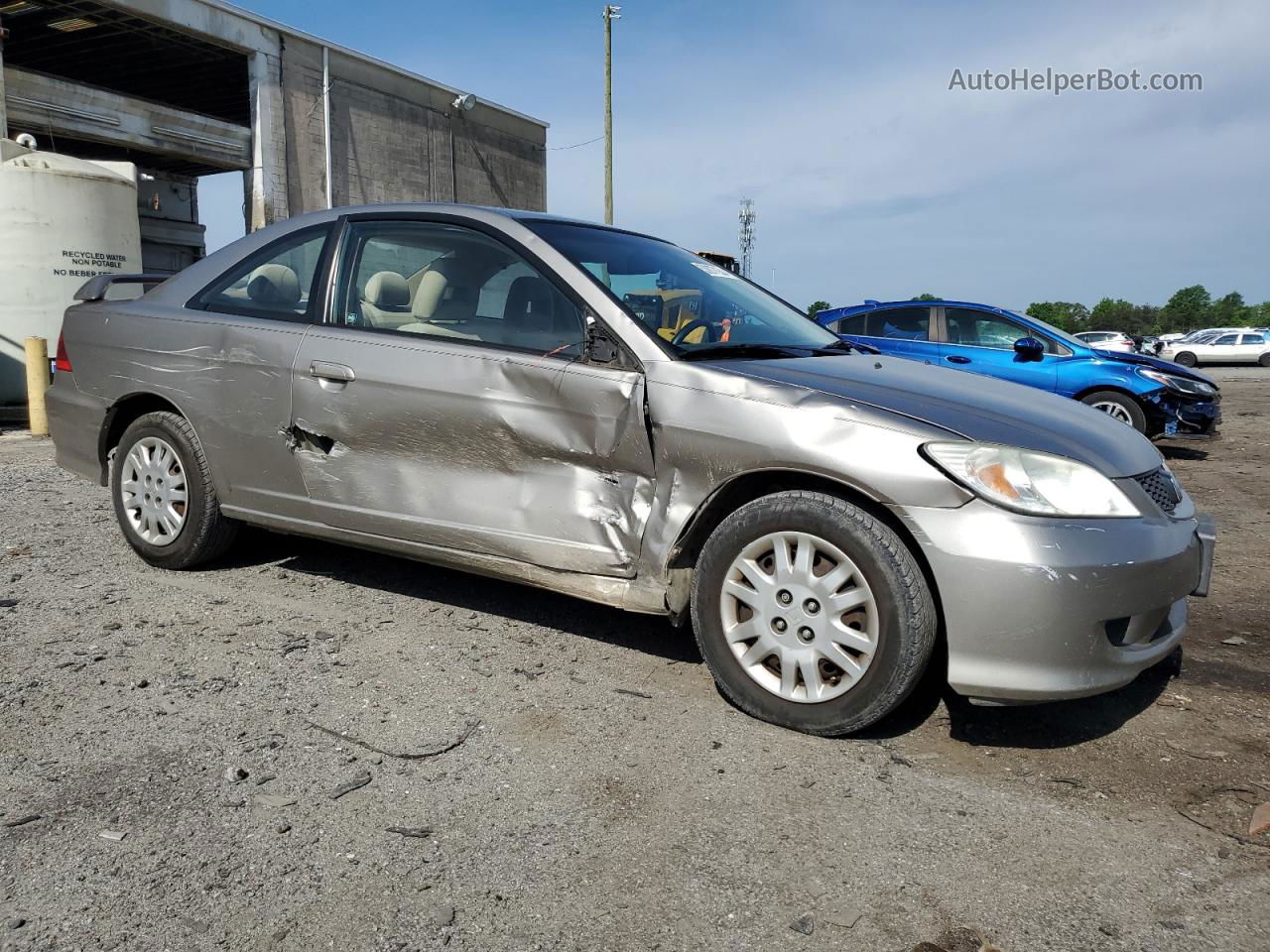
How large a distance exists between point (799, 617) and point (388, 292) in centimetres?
209

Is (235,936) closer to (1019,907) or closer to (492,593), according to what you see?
(1019,907)

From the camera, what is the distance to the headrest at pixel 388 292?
13.0ft

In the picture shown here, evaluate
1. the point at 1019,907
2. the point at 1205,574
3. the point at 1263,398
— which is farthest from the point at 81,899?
the point at 1263,398

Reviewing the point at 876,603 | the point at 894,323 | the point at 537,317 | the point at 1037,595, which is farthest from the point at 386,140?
the point at 1037,595

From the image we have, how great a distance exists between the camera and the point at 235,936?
206 centimetres

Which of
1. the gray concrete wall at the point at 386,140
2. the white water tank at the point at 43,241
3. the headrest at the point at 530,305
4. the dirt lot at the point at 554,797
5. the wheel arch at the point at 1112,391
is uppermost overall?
the gray concrete wall at the point at 386,140

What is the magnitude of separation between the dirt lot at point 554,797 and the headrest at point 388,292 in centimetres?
128

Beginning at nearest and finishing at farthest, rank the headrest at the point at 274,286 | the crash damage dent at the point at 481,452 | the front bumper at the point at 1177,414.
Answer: the crash damage dent at the point at 481,452 < the headrest at the point at 274,286 < the front bumper at the point at 1177,414

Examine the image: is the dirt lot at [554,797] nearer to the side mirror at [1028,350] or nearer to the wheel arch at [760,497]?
the wheel arch at [760,497]

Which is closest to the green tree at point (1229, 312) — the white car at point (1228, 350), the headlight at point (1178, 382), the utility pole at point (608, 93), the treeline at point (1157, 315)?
the treeline at point (1157, 315)

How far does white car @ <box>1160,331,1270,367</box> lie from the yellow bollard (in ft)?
117

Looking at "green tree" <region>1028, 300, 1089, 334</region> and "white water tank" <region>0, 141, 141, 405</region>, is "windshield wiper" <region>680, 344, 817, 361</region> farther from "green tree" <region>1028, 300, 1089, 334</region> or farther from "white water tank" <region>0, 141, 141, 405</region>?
"green tree" <region>1028, 300, 1089, 334</region>

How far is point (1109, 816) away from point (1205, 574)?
3.21 ft

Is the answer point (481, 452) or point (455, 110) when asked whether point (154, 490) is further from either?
point (455, 110)
